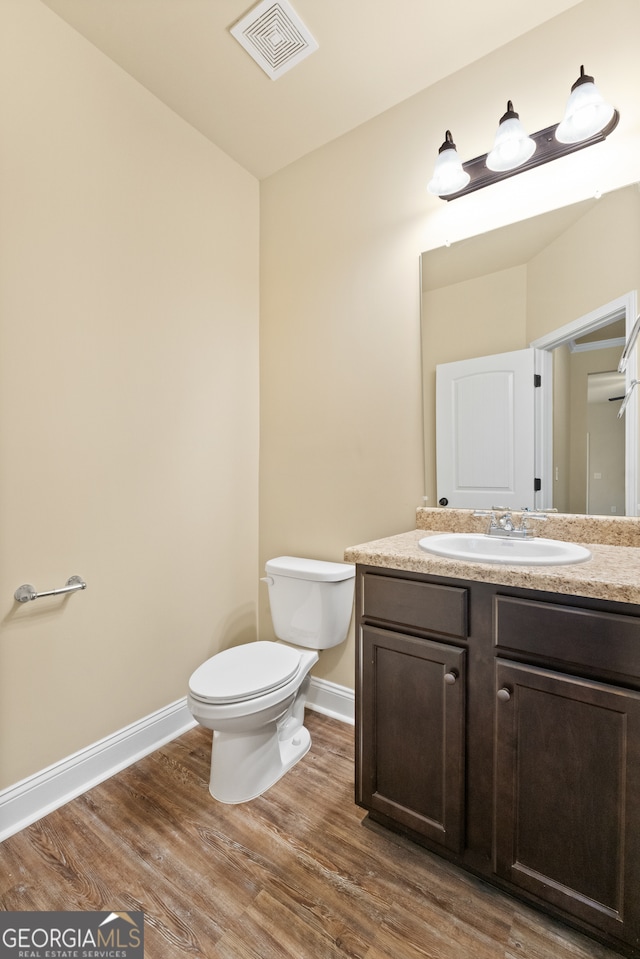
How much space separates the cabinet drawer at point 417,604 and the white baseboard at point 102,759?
0.94 meters

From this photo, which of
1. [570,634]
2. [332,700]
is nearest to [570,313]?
[570,634]

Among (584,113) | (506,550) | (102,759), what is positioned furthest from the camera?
(102,759)

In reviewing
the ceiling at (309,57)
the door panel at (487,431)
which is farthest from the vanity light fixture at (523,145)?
the door panel at (487,431)

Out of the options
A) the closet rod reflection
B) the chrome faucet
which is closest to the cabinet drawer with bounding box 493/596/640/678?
the chrome faucet

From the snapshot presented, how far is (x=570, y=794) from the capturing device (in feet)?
3.35

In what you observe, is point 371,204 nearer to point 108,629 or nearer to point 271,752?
point 108,629

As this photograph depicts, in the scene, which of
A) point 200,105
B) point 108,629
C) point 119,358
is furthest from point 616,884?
point 200,105

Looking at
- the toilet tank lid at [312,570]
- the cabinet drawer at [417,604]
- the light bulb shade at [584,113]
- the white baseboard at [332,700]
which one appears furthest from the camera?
the white baseboard at [332,700]

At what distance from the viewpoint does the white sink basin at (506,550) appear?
3.75ft

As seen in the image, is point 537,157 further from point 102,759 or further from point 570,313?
point 102,759

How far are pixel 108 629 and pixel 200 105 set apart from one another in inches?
88.9

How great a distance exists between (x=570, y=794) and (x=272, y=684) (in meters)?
0.91

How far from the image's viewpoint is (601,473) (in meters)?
1.46

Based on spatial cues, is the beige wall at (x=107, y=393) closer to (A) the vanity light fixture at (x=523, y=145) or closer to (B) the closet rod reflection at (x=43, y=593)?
(B) the closet rod reflection at (x=43, y=593)
